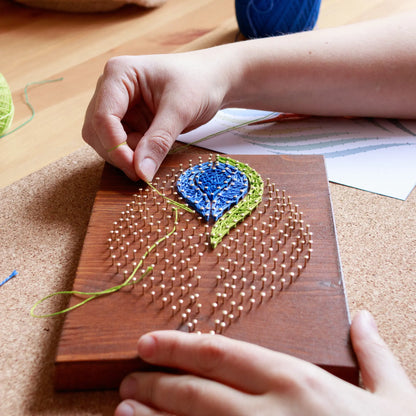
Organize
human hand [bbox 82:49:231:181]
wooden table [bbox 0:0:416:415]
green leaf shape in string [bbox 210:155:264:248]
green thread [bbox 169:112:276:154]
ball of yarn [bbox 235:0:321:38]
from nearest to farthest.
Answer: wooden table [bbox 0:0:416:415]
green leaf shape in string [bbox 210:155:264:248]
human hand [bbox 82:49:231:181]
green thread [bbox 169:112:276:154]
ball of yarn [bbox 235:0:321:38]

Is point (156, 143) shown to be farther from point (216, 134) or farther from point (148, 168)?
point (216, 134)

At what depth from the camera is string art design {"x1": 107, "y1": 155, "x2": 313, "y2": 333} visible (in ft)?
1.93

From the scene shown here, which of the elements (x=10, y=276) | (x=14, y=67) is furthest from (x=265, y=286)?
(x=14, y=67)

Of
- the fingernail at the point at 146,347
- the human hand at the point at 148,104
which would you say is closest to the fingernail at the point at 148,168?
the human hand at the point at 148,104

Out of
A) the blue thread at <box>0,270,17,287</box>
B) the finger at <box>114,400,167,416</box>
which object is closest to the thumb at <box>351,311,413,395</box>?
the finger at <box>114,400,167,416</box>

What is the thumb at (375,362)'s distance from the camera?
490 mm

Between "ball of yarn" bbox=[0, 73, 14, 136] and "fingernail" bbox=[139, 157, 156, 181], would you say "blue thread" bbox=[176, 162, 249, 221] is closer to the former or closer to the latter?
"fingernail" bbox=[139, 157, 156, 181]

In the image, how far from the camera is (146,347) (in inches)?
19.9

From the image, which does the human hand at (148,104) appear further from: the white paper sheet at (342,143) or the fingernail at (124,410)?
the fingernail at (124,410)

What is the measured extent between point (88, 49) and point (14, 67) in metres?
0.20

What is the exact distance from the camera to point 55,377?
53 centimetres

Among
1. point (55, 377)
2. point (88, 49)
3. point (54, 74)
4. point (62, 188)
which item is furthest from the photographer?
point (88, 49)

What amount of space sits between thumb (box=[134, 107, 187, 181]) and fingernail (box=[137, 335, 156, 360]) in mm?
333

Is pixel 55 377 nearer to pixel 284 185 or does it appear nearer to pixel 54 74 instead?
pixel 284 185
